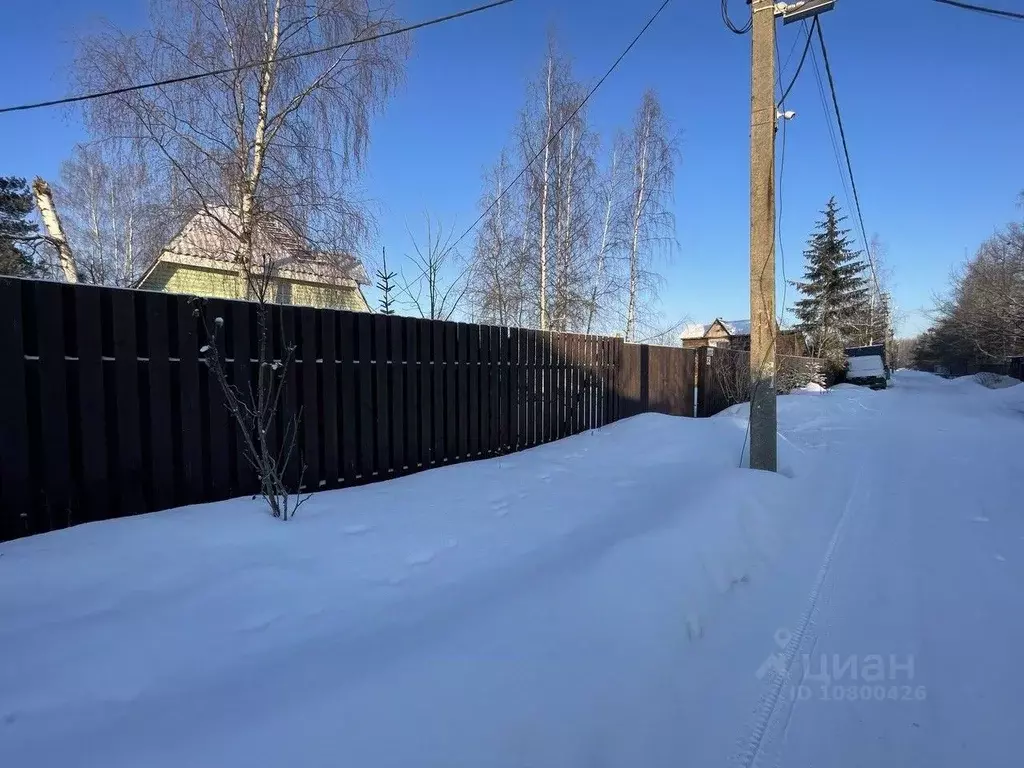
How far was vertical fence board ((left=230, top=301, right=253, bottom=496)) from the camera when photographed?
4.01 meters

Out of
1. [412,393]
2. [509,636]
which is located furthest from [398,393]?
[509,636]

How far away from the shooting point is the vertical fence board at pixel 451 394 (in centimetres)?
586

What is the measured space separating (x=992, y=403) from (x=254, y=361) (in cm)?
2219

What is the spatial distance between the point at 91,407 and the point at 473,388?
12.2 ft

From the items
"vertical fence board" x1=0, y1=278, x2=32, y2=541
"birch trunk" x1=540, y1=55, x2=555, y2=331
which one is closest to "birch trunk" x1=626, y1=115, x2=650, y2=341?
"birch trunk" x1=540, y1=55, x2=555, y2=331

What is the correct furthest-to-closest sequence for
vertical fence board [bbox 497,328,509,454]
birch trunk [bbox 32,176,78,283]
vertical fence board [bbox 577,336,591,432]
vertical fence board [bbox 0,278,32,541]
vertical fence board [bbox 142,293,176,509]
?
birch trunk [bbox 32,176,78,283] → vertical fence board [bbox 577,336,591,432] → vertical fence board [bbox 497,328,509,454] → vertical fence board [bbox 142,293,176,509] → vertical fence board [bbox 0,278,32,541]

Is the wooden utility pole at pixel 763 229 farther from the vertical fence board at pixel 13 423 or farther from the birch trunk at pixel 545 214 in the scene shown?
the birch trunk at pixel 545 214

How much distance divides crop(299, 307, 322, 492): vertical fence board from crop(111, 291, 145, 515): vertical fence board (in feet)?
3.97

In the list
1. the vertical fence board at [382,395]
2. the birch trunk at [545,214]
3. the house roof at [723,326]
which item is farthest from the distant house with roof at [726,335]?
the vertical fence board at [382,395]

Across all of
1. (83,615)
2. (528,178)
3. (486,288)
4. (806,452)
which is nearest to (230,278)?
(486,288)

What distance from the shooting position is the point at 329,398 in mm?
4664

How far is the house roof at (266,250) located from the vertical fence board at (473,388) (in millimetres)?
3758

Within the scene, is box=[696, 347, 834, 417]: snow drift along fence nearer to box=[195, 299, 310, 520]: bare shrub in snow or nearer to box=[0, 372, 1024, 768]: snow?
box=[0, 372, 1024, 768]: snow

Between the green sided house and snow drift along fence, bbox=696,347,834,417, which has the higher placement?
the green sided house
